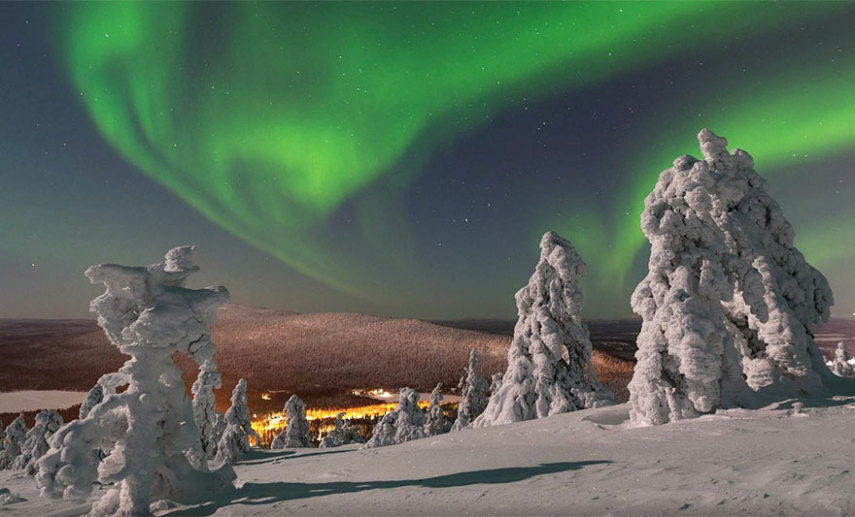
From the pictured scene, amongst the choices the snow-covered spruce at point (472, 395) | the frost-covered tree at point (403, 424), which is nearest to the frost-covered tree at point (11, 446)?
the frost-covered tree at point (403, 424)

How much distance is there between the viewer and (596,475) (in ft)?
32.0

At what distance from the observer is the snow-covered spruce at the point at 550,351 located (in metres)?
27.1

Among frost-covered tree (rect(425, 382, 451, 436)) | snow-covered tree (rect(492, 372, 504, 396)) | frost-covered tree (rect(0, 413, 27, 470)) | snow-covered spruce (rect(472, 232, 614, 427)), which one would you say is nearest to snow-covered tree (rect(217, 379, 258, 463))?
frost-covered tree (rect(425, 382, 451, 436))

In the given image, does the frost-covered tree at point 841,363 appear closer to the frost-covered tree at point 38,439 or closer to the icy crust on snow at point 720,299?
the icy crust on snow at point 720,299

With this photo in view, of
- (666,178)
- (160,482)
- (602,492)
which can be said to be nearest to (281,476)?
(160,482)

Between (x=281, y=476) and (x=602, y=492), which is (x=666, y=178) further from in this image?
(x=281, y=476)

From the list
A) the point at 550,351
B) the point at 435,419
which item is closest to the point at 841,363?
the point at 550,351

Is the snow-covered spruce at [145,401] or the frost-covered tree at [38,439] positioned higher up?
the snow-covered spruce at [145,401]

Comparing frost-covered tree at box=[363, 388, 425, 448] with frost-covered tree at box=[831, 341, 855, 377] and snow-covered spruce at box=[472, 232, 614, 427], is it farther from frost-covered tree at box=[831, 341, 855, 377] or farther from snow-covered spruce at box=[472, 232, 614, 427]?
frost-covered tree at box=[831, 341, 855, 377]

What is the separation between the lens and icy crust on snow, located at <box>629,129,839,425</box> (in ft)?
50.4

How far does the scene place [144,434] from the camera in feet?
36.4

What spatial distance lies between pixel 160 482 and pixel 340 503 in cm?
472

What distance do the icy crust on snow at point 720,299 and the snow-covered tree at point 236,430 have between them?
3721cm

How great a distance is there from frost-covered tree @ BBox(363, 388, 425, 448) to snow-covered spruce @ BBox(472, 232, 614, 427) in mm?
15960
